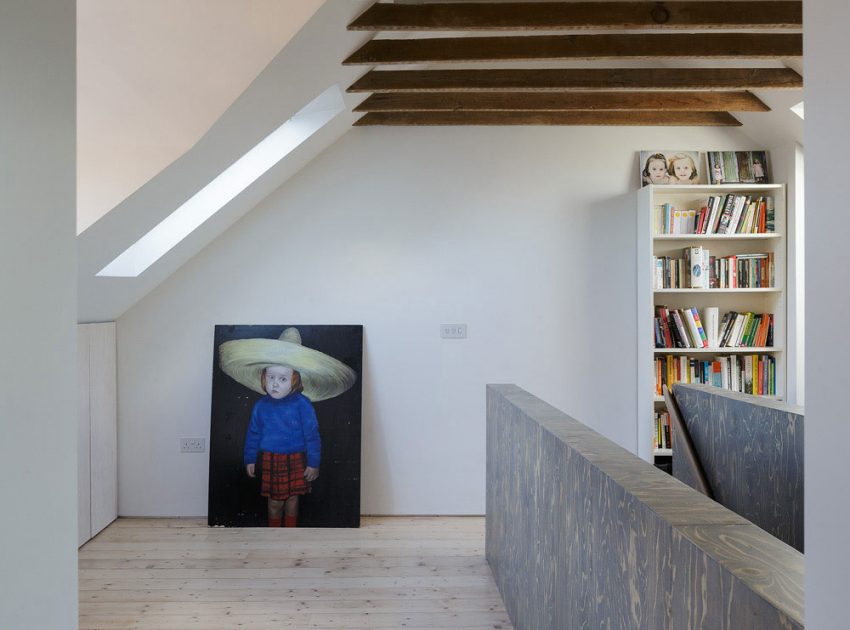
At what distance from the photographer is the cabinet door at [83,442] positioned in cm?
437

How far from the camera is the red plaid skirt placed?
4832 millimetres

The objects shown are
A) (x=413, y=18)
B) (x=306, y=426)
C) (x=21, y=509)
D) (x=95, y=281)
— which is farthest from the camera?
(x=306, y=426)

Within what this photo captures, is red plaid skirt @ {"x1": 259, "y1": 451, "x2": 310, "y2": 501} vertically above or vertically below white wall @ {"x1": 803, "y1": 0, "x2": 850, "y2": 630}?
below

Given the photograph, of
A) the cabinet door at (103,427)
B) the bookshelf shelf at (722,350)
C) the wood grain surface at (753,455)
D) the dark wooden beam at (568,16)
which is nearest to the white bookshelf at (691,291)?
the bookshelf shelf at (722,350)

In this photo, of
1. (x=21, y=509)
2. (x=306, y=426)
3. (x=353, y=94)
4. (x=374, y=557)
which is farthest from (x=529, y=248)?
(x=21, y=509)

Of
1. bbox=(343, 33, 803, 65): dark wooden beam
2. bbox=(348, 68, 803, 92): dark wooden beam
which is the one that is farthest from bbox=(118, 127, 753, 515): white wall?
bbox=(343, 33, 803, 65): dark wooden beam

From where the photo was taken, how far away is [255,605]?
11.5 feet

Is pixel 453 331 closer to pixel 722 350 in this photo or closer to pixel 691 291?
pixel 691 291

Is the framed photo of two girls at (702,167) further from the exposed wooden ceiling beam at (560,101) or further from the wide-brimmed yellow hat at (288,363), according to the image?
the wide-brimmed yellow hat at (288,363)

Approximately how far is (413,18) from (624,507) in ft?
7.54

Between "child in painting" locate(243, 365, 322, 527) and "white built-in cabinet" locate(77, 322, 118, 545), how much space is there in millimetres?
869

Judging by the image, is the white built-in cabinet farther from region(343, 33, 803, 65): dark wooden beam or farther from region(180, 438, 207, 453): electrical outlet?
region(343, 33, 803, 65): dark wooden beam

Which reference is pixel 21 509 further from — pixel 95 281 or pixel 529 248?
pixel 529 248

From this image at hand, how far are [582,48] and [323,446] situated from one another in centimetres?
283
